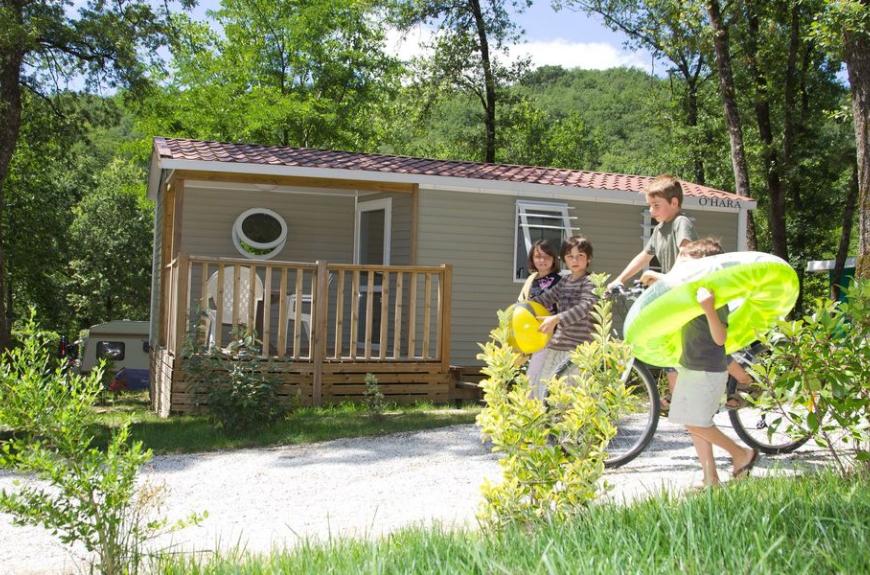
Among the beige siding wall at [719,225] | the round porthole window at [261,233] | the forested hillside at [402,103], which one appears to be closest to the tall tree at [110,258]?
the forested hillside at [402,103]

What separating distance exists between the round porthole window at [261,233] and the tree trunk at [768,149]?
12.6m

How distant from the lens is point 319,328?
8.92 meters

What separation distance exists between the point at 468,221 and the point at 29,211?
1932 centimetres

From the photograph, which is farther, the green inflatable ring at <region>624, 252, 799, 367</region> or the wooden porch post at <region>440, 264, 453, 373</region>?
the wooden porch post at <region>440, 264, 453, 373</region>

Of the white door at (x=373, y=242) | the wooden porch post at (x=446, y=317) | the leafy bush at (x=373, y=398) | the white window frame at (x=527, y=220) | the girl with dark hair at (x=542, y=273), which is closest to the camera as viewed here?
the girl with dark hair at (x=542, y=273)

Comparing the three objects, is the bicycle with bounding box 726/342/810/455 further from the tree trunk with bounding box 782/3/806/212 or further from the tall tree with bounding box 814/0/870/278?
the tree trunk with bounding box 782/3/806/212

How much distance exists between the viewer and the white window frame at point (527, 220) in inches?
455

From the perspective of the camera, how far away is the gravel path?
13.8 ft

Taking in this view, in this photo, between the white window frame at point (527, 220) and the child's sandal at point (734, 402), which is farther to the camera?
the white window frame at point (527, 220)

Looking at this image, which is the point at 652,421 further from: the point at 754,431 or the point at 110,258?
the point at 110,258

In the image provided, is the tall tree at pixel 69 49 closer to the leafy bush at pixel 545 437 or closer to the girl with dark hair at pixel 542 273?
the girl with dark hair at pixel 542 273

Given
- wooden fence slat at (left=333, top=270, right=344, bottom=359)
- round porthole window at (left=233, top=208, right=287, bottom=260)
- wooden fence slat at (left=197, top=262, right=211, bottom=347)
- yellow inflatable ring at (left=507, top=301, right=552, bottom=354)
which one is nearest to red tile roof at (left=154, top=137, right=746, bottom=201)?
round porthole window at (left=233, top=208, right=287, bottom=260)

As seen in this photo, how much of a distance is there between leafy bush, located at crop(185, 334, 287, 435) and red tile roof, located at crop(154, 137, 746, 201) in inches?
129

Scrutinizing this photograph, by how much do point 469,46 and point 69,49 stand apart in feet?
40.9
